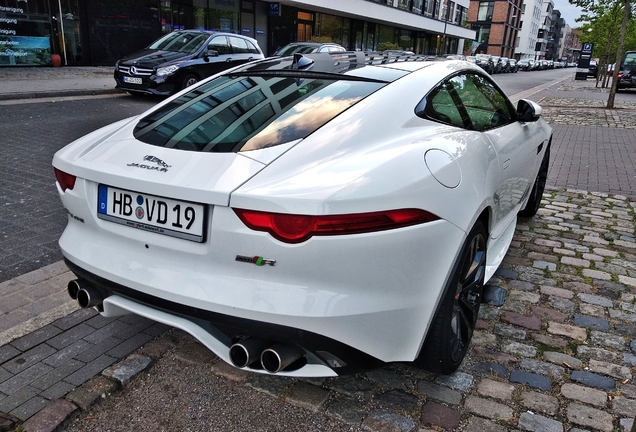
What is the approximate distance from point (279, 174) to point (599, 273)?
10.4 feet

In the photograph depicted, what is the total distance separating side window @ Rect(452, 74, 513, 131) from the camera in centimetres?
319

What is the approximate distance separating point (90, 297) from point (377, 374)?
1.45 metres

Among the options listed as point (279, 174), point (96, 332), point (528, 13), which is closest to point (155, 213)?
point (279, 174)

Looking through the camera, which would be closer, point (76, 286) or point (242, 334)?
point (242, 334)

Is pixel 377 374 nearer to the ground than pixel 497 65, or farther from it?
nearer to the ground

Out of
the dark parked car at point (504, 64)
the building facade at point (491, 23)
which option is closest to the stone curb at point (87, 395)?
the dark parked car at point (504, 64)

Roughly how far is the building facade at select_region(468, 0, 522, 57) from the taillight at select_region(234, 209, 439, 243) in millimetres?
86834

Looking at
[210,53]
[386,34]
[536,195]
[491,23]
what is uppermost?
[491,23]

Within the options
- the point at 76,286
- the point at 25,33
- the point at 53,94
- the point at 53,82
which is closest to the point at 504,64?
the point at 25,33

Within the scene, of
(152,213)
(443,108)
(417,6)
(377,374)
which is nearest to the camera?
(152,213)

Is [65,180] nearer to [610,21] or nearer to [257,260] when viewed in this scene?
[257,260]

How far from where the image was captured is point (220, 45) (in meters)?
13.6

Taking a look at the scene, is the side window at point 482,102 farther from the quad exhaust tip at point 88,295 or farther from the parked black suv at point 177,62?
the parked black suv at point 177,62

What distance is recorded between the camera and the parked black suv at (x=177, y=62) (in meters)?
12.3
